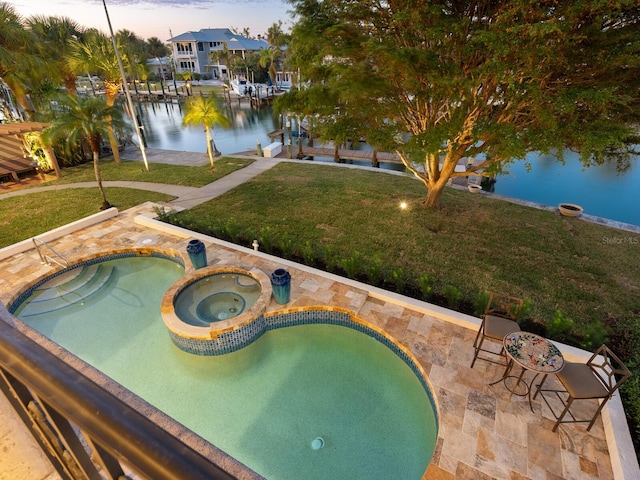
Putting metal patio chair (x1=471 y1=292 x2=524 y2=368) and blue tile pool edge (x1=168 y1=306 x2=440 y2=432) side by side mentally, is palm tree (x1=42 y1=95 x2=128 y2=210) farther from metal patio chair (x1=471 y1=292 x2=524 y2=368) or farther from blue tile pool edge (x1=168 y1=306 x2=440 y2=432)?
metal patio chair (x1=471 y1=292 x2=524 y2=368)

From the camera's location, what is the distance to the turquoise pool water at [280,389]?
5145mm

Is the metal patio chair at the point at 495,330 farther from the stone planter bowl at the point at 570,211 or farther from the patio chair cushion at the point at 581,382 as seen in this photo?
the stone planter bowl at the point at 570,211

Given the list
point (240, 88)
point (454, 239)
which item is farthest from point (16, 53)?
point (240, 88)

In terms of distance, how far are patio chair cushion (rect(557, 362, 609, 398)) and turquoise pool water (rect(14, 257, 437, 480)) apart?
211cm

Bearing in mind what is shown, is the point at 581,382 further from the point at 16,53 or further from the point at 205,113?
the point at 16,53

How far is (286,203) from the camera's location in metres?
13.4

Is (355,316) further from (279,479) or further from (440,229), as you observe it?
(440,229)

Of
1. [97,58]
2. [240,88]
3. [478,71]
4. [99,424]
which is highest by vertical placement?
[97,58]

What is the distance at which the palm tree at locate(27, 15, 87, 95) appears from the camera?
17.5 meters

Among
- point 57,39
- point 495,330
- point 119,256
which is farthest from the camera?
point 57,39

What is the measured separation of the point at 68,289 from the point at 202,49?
264ft

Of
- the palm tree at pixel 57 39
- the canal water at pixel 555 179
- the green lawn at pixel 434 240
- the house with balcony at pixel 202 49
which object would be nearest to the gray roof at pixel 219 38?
the house with balcony at pixel 202 49

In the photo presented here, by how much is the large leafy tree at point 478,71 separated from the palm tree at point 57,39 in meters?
15.6

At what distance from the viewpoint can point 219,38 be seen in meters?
72.8
